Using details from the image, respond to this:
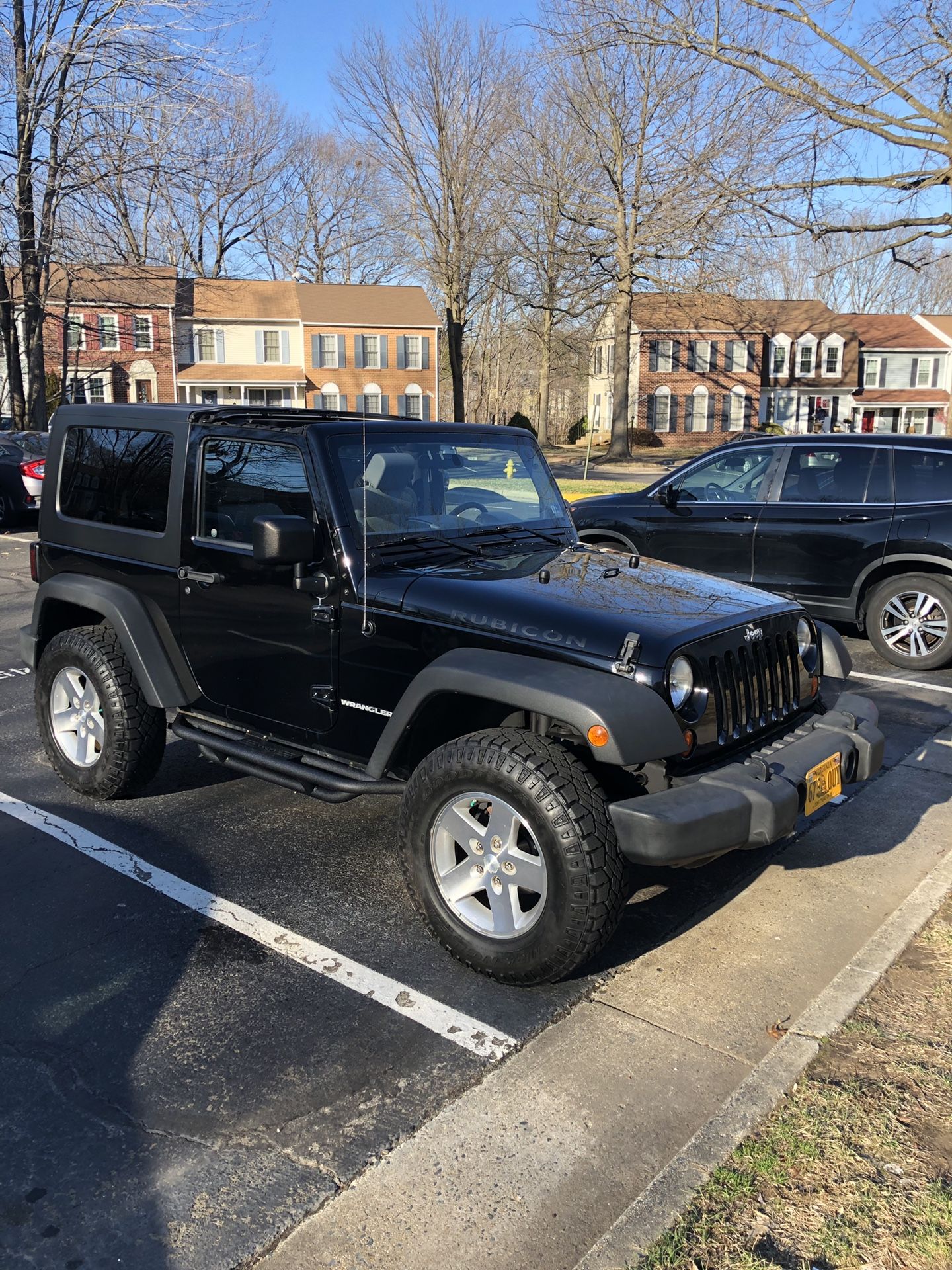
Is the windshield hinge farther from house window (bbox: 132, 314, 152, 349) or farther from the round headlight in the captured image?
house window (bbox: 132, 314, 152, 349)

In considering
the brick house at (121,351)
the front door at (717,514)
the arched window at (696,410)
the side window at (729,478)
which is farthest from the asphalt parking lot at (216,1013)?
the arched window at (696,410)

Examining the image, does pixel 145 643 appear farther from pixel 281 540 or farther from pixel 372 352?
pixel 372 352

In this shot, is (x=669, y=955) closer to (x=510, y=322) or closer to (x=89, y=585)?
(x=89, y=585)

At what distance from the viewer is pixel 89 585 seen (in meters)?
4.77

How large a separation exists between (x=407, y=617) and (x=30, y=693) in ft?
14.8

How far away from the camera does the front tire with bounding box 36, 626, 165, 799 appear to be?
4.59 meters

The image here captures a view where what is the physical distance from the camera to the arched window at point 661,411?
47.8m

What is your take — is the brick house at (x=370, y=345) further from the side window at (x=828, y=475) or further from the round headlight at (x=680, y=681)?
the round headlight at (x=680, y=681)

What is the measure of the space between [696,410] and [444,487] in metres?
46.5

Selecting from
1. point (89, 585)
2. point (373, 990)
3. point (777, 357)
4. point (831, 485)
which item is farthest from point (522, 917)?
point (777, 357)

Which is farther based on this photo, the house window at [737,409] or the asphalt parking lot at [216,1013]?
the house window at [737,409]

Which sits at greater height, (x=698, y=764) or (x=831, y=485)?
(x=831, y=485)

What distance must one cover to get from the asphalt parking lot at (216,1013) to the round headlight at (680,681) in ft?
3.34

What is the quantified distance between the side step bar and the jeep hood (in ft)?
2.35
